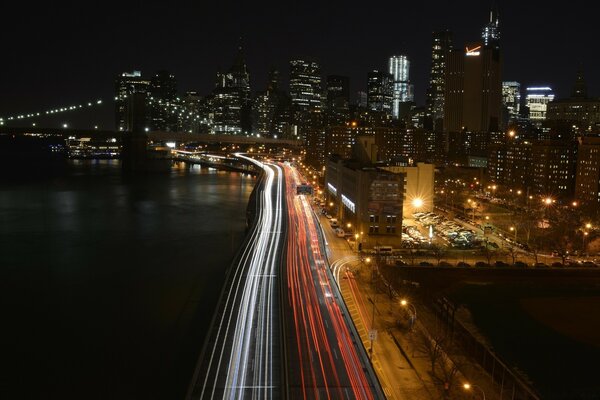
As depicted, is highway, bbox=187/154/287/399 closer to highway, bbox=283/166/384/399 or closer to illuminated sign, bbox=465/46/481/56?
highway, bbox=283/166/384/399

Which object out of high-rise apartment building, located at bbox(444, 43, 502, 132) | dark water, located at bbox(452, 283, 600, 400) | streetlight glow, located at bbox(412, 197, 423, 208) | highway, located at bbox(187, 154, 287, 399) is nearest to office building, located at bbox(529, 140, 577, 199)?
streetlight glow, located at bbox(412, 197, 423, 208)

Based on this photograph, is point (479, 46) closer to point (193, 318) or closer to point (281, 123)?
point (281, 123)

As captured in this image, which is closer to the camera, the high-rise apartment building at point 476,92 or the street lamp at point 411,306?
the street lamp at point 411,306

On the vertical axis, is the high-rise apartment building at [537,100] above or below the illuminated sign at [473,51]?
below

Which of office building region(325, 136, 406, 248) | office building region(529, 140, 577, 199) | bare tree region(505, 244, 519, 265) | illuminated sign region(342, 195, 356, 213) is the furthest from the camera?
office building region(529, 140, 577, 199)

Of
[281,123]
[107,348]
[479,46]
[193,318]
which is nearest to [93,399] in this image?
[107,348]

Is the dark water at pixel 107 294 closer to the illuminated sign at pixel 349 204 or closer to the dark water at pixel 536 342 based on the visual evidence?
the illuminated sign at pixel 349 204

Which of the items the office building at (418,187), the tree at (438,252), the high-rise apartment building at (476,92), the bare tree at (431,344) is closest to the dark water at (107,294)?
the bare tree at (431,344)
